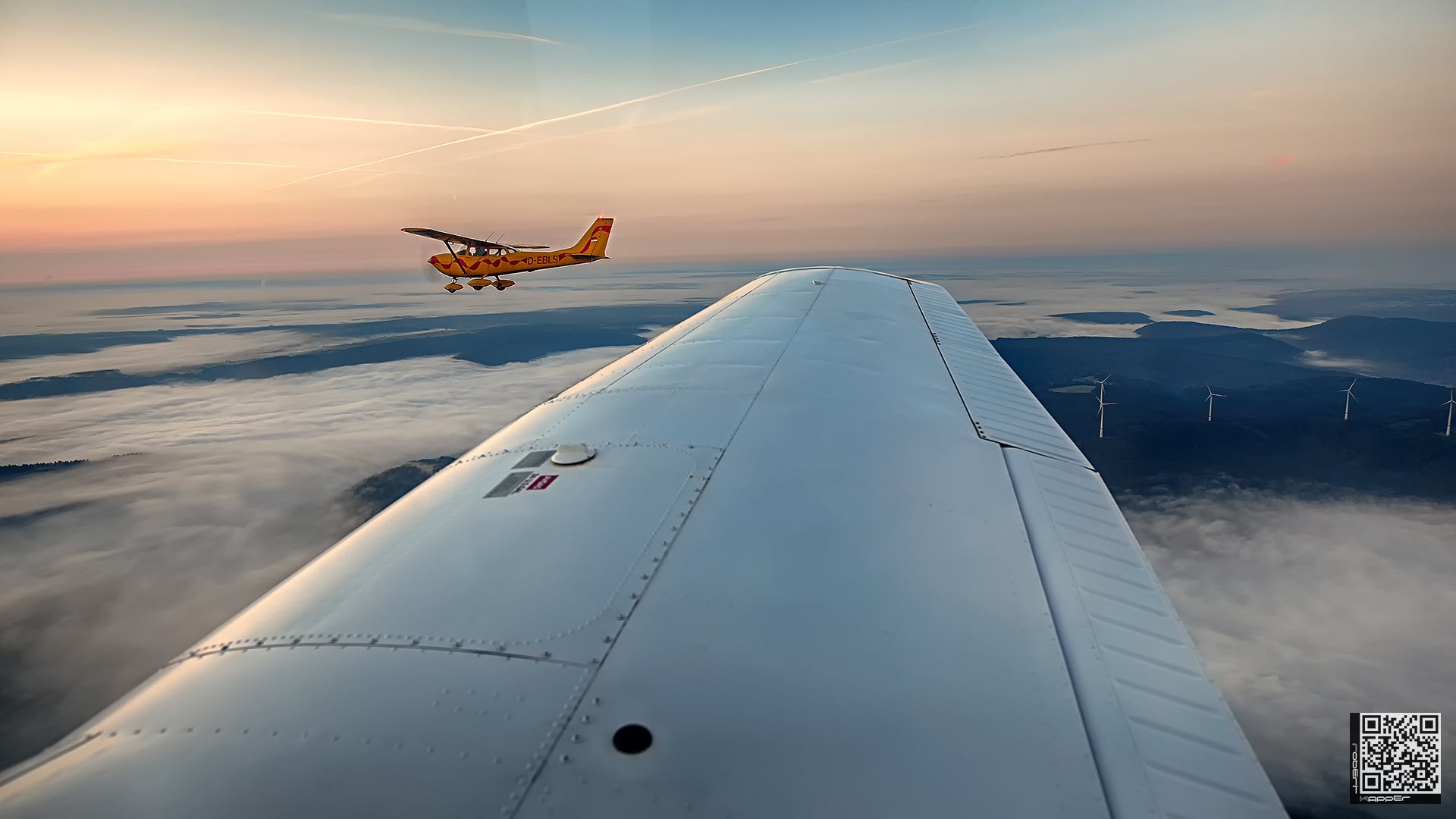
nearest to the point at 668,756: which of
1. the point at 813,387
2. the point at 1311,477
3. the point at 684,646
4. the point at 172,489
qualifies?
the point at 684,646

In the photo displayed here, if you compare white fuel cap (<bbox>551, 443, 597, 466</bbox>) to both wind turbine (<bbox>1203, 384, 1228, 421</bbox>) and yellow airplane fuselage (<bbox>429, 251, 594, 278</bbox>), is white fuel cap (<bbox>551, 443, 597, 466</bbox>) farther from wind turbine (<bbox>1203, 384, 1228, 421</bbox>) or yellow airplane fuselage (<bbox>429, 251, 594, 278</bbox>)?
wind turbine (<bbox>1203, 384, 1228, 421</bbox>)

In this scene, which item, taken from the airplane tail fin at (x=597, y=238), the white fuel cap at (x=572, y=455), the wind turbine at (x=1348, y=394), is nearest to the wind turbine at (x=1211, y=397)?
the wind turbine at (x=1348, y=394)

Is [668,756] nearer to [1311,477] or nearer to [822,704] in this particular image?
[822,704]

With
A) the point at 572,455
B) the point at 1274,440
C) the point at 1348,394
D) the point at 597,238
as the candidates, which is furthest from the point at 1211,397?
the point at 572,455

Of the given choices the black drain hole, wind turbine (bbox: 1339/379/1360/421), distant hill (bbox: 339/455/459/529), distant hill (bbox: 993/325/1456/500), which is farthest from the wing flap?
wind turbine (bbox: 1339/379/1360/421)

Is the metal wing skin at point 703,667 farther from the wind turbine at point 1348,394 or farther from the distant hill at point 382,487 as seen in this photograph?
the wind turbine at point 1348,394

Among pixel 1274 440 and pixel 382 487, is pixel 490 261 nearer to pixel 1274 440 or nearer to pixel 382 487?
pixel 382 487

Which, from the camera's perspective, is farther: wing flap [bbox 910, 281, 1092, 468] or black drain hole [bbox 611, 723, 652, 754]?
wing flap [bbox 910, 281, 1092, 468]
